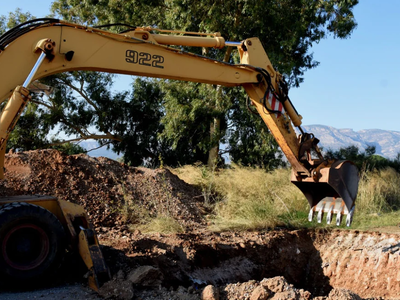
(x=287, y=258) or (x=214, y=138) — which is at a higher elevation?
(x=214, y=138)

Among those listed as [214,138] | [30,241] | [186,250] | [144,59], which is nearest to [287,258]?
[186,250]

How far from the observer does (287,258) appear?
9039 mm

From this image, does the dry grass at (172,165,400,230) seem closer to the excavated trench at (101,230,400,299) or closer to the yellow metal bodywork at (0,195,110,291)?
the excavated trench at (101,230,400,299)

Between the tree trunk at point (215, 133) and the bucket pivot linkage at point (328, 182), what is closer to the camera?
the bucket pivot linkage at point (328, 182)

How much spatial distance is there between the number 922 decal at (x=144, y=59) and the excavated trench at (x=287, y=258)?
2782 mm

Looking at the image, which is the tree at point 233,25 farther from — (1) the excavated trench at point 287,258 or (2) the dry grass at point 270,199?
(1) the excavated trench at point 287,258

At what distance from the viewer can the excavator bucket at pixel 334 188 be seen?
7707 mm

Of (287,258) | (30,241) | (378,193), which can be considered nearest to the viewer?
(30,241)

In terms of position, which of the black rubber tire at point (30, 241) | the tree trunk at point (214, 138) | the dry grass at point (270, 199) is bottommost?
the black rubber tire at point (30, 241)

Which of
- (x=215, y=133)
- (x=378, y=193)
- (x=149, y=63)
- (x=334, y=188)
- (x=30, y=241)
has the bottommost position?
(x=30, y=241)

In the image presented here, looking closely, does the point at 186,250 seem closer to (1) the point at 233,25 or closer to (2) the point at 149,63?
(2) the point at 149,63

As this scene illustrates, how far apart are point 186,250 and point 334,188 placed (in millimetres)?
2717

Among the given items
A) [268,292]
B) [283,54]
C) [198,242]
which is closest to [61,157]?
[198,242]

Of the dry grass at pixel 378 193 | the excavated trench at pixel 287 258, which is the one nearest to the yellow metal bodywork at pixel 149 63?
the excavated trench at pixel 287 258
